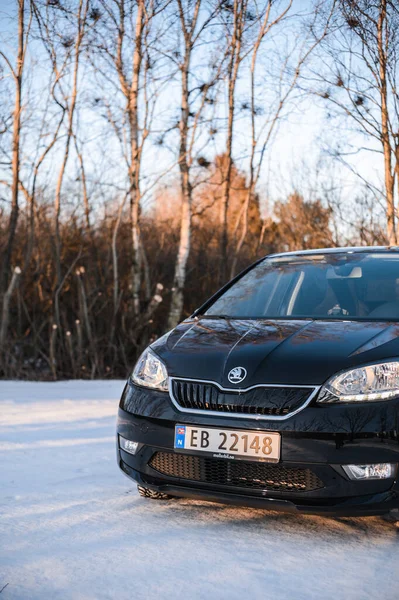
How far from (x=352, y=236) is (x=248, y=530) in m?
12.8

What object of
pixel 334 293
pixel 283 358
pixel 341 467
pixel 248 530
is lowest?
pixel 248 530

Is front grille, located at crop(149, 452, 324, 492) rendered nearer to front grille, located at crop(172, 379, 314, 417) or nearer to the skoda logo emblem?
front grille, located at crop(172, 379, 314, 417)

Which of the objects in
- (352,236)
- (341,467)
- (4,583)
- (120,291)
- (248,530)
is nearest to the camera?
(4,583)

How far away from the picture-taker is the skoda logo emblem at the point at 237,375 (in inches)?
130

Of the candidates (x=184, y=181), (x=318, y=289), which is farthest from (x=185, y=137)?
(x=318, y=289)

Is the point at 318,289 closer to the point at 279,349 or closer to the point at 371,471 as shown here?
the point at 279,349

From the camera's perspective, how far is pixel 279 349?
3.47 meters

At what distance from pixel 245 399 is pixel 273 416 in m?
0.16

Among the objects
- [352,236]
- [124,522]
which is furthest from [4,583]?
[352,236]

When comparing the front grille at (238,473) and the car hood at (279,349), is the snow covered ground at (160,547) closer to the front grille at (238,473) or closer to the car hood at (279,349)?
the front grille at (238,473)

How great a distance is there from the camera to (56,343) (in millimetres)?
11438

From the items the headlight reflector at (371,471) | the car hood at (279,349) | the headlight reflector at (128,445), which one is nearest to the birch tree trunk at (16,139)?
the car hood at (279,349)

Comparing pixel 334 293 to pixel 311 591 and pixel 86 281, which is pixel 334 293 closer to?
pixel 311 591

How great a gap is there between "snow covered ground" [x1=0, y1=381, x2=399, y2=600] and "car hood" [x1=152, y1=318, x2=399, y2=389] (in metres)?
0.72
